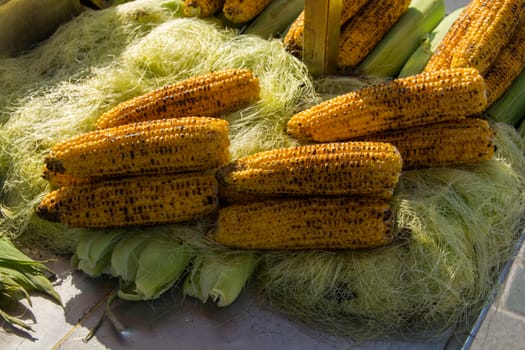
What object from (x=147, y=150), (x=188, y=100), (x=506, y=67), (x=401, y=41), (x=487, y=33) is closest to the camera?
(x=147, y=150)

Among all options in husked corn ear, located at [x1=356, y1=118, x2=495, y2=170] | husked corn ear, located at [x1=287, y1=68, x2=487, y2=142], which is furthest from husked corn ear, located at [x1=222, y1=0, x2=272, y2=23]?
husked corn ear, located at [x1=356, y1=118, x2=495, y2=170]

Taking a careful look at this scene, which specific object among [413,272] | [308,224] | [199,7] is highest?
[199,7]

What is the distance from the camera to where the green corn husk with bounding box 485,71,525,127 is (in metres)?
3.17

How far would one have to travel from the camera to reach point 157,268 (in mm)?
2414

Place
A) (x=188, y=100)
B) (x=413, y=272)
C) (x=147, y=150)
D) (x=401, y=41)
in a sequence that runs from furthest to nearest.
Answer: (x=401, y=41) → (x=188, y=100) → (x=147, y=150) → (x=413, y=272)

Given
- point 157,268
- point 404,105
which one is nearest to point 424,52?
point 404,105

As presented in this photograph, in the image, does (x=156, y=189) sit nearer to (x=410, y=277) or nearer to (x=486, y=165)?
(x=410, y=277)

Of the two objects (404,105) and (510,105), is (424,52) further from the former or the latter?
(404,105)

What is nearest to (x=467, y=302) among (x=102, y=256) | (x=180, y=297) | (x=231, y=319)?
(x=231, y=319)

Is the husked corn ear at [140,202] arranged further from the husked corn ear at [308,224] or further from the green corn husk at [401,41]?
the green corn husk at [401,41]

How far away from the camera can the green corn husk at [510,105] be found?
3.17 meters

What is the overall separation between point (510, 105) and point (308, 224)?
1590 millimetres

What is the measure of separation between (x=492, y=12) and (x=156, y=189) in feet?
6.76

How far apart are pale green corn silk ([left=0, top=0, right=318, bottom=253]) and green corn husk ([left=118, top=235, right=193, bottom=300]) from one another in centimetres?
47
